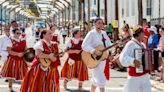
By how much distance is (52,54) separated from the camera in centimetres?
901

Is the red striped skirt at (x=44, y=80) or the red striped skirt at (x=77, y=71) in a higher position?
the red striped skirt at (x=44, y=80)

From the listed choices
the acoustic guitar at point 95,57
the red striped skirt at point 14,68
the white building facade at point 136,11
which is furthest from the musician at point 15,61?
the white building facade at point 136,11

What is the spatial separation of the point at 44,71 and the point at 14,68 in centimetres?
417

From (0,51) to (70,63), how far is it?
211 centimetres

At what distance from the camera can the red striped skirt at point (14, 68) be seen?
1327cm

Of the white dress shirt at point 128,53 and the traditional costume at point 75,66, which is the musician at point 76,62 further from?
the white dress shirt at point 128,53

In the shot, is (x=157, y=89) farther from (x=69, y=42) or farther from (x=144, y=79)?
(x=144, y=79)

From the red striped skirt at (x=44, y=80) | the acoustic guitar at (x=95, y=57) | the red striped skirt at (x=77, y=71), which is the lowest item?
the red striped skirt at (x=77, y=71)

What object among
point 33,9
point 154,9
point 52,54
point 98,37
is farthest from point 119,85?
point 33,9

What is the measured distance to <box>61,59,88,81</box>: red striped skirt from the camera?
13336 millimetres

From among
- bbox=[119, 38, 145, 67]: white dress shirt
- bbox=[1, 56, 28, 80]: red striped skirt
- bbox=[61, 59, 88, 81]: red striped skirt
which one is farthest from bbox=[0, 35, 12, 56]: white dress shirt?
bbox=[119, 38, 145, 67]: white dress shirt

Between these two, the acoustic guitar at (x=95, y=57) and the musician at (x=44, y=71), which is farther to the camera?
the acoustic guitar at (x=95, y=57)

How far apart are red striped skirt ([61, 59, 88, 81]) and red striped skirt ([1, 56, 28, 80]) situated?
42.7 inches

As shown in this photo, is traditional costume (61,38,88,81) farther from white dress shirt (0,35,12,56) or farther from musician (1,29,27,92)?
white dress shirt (0,35,12,56)
